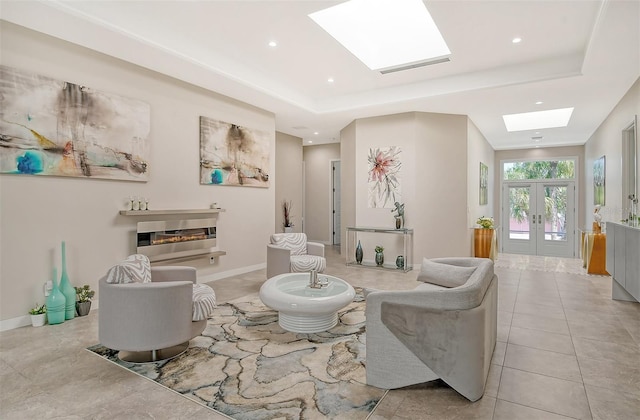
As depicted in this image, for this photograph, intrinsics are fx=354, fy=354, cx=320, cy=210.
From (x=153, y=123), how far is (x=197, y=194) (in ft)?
3.87

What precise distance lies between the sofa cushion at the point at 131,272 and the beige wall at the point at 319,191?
7157 mm

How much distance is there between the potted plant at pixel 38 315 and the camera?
3.53 meters

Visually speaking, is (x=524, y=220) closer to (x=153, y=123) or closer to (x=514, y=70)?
(x=514, y=70)

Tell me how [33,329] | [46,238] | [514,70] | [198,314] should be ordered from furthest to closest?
[514,70]
[46,238]
[33,329]
[198,314]

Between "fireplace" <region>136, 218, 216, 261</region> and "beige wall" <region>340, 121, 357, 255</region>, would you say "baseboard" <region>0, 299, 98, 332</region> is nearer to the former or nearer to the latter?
"fireplace" <region>136, 218, 216, 261</region>

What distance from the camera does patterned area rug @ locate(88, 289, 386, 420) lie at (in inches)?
85.6

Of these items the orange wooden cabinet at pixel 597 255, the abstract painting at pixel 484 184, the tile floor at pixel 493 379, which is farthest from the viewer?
the abstract painting at pixel 484 184

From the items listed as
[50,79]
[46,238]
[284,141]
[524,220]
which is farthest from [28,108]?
[524,220]

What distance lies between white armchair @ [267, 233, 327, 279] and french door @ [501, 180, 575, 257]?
24.5ft

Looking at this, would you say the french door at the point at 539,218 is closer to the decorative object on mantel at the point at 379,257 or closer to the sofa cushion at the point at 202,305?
the decorative object on mantel at the point at 379,257

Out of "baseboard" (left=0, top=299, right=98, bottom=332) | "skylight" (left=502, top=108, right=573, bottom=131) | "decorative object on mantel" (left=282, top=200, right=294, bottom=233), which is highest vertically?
"skylight" (left=502, top=108, right=573, bottom=131)

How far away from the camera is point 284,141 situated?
8.80 meters

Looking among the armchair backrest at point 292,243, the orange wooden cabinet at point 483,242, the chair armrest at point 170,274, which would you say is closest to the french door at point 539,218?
the orange wooden cabinet at point 483,242

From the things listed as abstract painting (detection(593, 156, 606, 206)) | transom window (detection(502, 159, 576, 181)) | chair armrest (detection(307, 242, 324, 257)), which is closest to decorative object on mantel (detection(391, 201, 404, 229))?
chair armrest (detection(307, 242, 324, 257))
